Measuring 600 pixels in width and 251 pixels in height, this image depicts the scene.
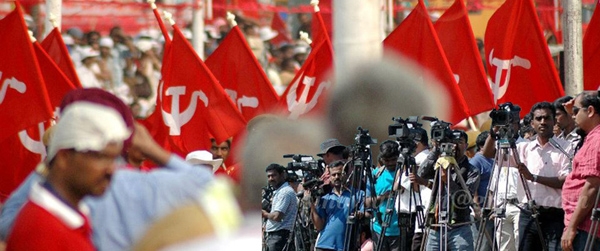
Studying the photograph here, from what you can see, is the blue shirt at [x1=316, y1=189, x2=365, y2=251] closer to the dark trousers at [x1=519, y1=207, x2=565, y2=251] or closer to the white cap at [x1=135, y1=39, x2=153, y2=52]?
the dark trousers at [x1=519, y1=207, x2=565, y2=251]

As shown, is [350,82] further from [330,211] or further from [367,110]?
[330,211]

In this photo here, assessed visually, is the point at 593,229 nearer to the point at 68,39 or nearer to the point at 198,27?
the point at 68,39

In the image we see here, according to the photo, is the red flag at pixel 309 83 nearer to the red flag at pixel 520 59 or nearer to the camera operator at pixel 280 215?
the red flag at pixel 520 59

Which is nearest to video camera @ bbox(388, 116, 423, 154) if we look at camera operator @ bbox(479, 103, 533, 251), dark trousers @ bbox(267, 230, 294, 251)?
camera operator @ bbox(479, 103, 533, 251)

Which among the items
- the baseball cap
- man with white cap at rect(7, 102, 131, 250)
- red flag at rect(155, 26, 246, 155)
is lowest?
man with white cap at rect(7, 102, 131, 250)

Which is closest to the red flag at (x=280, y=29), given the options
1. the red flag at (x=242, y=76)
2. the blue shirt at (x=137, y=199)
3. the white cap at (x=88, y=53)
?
the white cap at (x=88, y=53)

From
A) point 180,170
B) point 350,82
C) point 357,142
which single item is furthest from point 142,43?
point 180,170

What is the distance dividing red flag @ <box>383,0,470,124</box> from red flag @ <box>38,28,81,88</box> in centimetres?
358

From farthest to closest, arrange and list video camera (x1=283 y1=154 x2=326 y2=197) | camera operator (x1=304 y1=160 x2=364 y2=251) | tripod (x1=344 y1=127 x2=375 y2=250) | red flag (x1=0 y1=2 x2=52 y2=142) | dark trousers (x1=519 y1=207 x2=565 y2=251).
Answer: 1. red flag (x1=0 y1=2 x2=52 y2=142)
2. camera operator (x1=304 y1=160 x2=364 y2=251)
3. video camera (x1=283 y1=154 x2=326 y2=197)
4. tripod (x1=344 y1=127 x2=375 y2=250)
5. dark trousers (x1=519 y1=207 x2=565 y2=251)

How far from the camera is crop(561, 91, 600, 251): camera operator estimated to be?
A: 778cm

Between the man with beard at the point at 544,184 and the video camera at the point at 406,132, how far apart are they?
85 centimetres

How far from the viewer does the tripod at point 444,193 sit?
934 cm

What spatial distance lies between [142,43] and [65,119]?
14.7 m

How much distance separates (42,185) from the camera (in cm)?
327
